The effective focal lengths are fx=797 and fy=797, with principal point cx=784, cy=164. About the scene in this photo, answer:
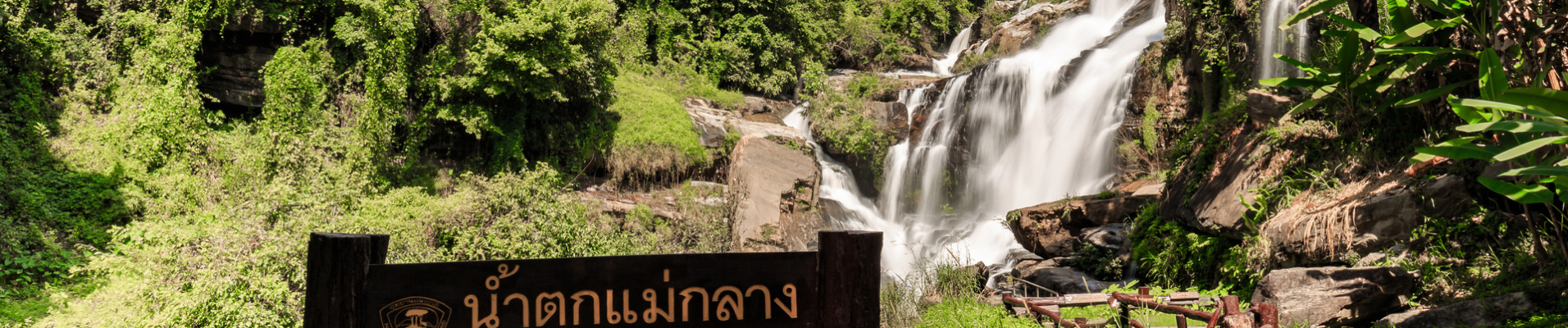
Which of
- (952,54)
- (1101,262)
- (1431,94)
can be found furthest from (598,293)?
(952,54)

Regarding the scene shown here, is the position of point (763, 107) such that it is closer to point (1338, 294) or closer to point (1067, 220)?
point (1067, 220)

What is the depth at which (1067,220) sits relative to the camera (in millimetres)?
10680

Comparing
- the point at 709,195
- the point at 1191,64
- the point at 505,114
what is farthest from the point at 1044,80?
the point at 505,114

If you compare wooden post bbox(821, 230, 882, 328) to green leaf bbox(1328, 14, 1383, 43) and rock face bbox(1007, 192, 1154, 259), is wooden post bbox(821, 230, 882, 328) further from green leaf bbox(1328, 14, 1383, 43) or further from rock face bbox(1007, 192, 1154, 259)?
rock face bbox(1007, 192, 1154, 259)

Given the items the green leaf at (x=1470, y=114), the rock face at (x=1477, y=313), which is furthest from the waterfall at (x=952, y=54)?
the rock face at (x=1477, y=313)

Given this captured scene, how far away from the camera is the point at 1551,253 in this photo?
4906mm

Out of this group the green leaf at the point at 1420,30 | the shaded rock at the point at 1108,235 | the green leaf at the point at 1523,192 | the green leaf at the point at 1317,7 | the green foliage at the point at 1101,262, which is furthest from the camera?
the shaded rock at the point at 1108,235

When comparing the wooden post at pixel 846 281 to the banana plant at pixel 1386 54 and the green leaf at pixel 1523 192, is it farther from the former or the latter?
the banana plant at pixel 1386 54

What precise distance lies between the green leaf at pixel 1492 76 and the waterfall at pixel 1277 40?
15.6 ft

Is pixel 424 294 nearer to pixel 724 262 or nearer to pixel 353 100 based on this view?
pixel 724 262

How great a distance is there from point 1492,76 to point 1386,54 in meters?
1.28

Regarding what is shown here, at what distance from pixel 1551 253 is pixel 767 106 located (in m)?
15.3

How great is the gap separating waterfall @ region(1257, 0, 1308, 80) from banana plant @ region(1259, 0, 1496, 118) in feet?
8.63

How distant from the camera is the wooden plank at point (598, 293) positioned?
2205 millimetres
